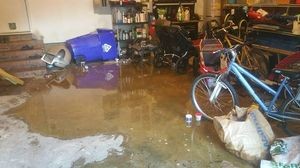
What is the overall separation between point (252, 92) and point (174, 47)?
2.45m

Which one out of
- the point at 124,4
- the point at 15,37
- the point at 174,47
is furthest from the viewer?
the point at 124,4

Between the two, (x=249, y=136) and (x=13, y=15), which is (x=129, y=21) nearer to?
(x=13, y=15)

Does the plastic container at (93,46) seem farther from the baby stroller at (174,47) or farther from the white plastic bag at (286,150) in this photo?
the white plastic bag at (286,150)

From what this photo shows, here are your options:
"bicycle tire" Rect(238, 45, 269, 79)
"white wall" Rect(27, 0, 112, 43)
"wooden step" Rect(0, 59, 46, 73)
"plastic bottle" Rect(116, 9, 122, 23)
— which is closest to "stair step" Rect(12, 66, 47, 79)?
"wooden step" Rect(0, 59, 46, 73)

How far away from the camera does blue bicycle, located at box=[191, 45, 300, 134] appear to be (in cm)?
269

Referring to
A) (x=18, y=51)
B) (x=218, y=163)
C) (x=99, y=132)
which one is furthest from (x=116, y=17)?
(x=218, y=163)

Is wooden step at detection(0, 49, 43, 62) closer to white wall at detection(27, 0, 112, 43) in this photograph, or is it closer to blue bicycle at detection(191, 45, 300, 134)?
white wall at detection(27, 0, 112, 43)

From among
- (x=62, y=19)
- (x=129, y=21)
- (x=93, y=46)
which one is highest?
(x=62, y=19)

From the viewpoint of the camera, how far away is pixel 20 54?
5699mm

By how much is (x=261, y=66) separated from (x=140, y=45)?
264 cm

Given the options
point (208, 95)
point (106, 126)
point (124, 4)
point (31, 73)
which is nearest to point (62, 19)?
point (124, 4)

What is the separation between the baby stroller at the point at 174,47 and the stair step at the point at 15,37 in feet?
9.43

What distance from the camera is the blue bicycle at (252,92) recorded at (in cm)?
269

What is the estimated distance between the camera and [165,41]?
206 inches
